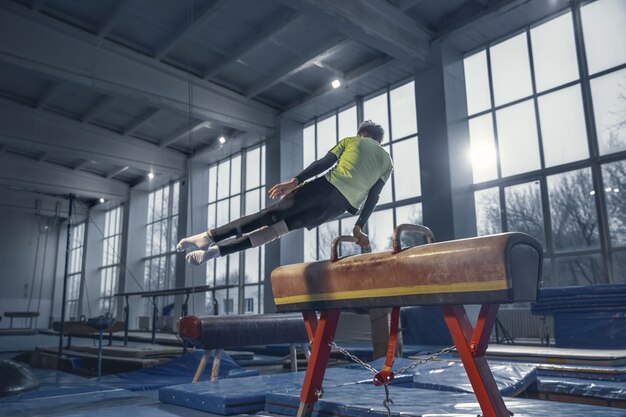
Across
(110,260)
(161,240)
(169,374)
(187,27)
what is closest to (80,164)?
(161,240)

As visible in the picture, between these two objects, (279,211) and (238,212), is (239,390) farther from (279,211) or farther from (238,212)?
(238,212)

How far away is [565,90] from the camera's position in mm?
7551

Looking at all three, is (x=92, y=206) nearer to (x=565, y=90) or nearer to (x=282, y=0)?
(x=282, y=0)

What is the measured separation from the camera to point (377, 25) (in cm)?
810

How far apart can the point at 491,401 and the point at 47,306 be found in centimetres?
2369

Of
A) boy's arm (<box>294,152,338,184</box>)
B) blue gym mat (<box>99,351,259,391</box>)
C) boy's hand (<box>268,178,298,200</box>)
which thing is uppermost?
boy's arm (<box>294,152,338,184</box>)

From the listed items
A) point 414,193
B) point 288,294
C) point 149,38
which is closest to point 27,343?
point 149,38

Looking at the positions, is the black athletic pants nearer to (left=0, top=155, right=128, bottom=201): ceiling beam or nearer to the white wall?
Answer: (left=0, top=155, right=128, bottom=201): ceiling beam

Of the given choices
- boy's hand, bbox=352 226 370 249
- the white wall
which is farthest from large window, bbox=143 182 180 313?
boy's hand, bbox=352 226 370 249

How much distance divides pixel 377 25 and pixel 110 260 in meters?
15.7

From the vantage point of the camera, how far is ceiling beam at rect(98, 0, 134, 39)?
8.37m

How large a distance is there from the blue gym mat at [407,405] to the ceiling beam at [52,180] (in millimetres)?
14866

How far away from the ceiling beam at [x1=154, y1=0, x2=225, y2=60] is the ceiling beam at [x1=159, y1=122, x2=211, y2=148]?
3.09m

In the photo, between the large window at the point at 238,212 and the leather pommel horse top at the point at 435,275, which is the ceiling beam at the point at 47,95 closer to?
the large window at the point at 238,212
